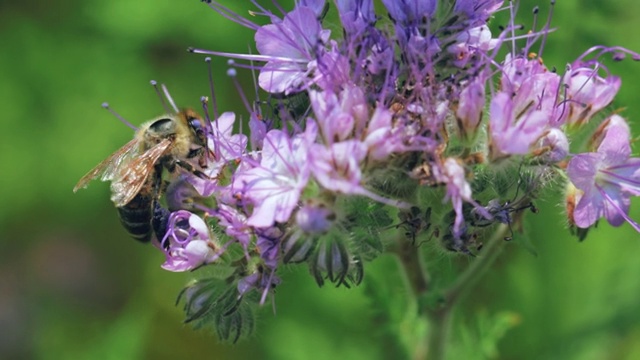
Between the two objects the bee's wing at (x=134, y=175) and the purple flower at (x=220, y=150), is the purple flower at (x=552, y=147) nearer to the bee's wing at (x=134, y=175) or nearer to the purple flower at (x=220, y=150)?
the purple flower at (x=220, y=150)

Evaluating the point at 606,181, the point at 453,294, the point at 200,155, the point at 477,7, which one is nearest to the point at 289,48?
the point at 200,155

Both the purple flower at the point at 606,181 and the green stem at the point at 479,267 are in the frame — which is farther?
the green stem at the point at 479,267

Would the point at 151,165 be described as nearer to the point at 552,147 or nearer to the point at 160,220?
the point at 160,220

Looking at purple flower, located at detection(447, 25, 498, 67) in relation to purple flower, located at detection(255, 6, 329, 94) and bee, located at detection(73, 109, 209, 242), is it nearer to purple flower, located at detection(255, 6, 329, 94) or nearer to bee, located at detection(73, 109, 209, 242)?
purple flower, located at detection(255, 6, 329, 94)

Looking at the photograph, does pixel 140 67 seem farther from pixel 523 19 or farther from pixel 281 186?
pixel 281 186

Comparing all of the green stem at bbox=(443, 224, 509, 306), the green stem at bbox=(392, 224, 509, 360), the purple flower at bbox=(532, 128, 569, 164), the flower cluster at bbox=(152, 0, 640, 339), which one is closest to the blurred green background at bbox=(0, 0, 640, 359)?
the green stem at bbox=(392, 224, 509, 360)

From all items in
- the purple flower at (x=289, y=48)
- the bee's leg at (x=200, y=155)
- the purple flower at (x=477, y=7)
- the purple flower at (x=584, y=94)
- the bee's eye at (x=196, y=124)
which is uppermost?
the purple flower at (x=477, y=7)

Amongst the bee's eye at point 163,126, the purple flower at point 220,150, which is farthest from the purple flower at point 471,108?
the bee's eye at point 163,126
